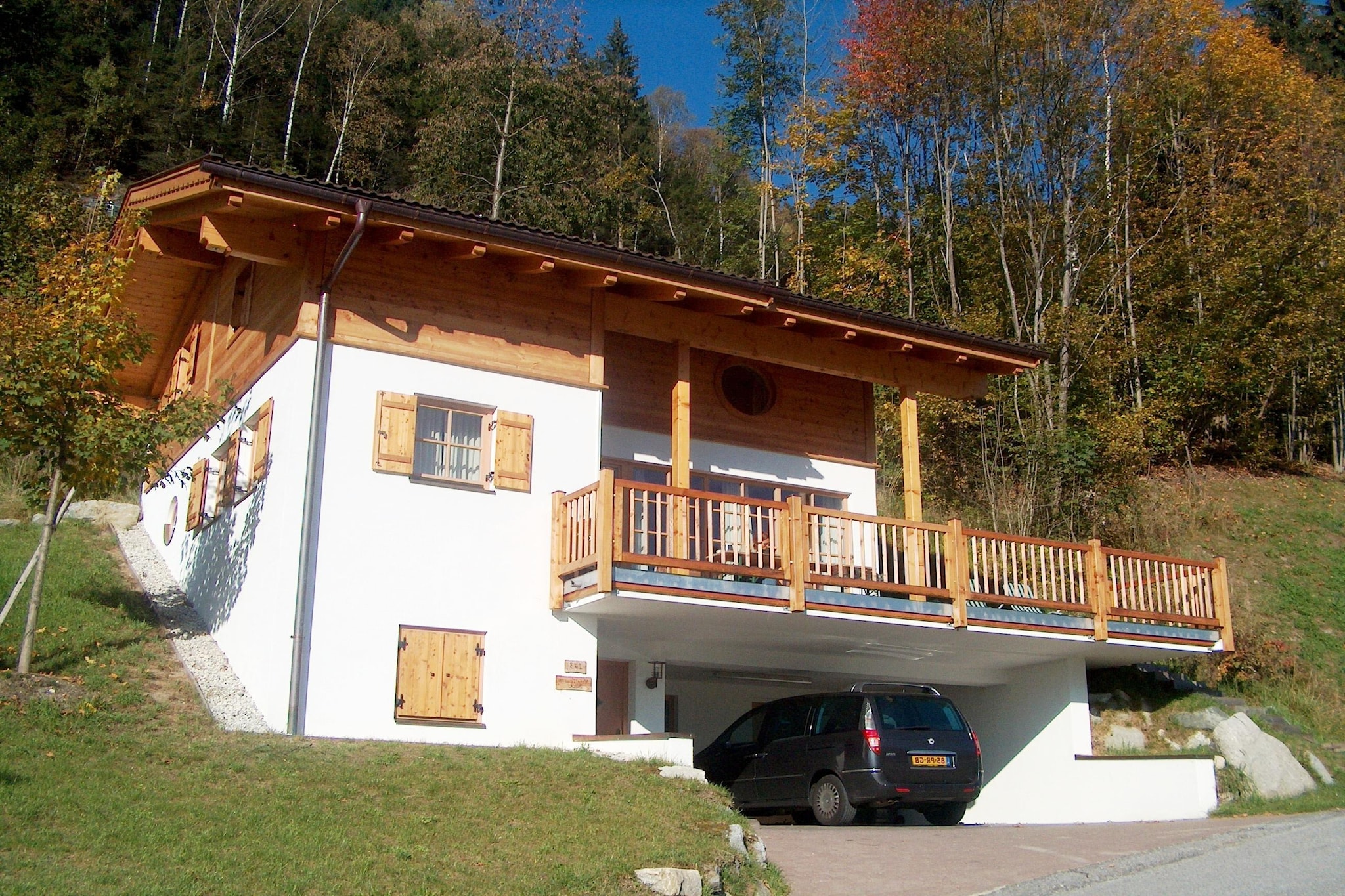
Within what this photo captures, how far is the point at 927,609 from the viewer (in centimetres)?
1545

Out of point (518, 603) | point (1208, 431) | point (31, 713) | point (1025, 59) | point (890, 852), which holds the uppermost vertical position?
point (1025, 59)

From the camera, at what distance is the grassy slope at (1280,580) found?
20031mm

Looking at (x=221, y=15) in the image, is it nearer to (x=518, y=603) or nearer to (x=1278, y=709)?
(x=518, y=603)

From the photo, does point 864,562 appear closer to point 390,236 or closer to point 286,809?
point 390,236

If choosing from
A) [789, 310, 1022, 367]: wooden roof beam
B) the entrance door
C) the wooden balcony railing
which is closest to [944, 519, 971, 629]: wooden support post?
the wooden balcony railing

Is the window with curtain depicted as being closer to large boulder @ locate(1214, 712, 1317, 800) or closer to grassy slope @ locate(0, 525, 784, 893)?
grassy slope @ locate(0, 525, 784, 893)

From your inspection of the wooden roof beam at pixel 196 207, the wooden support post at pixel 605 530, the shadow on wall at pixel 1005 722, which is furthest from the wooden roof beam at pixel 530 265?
the shadow on wall at pixel 1005 722

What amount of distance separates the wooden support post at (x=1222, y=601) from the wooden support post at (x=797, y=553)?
6991 mm

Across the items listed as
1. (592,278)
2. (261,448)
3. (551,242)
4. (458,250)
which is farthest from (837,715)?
(261,448)

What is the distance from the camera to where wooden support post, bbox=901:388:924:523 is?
17.4 m

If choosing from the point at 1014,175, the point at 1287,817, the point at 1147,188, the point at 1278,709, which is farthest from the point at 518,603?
the point at 1147,188

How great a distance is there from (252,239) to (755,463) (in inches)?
309

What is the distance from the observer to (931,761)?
46.4 feet

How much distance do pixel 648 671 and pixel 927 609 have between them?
373cm
